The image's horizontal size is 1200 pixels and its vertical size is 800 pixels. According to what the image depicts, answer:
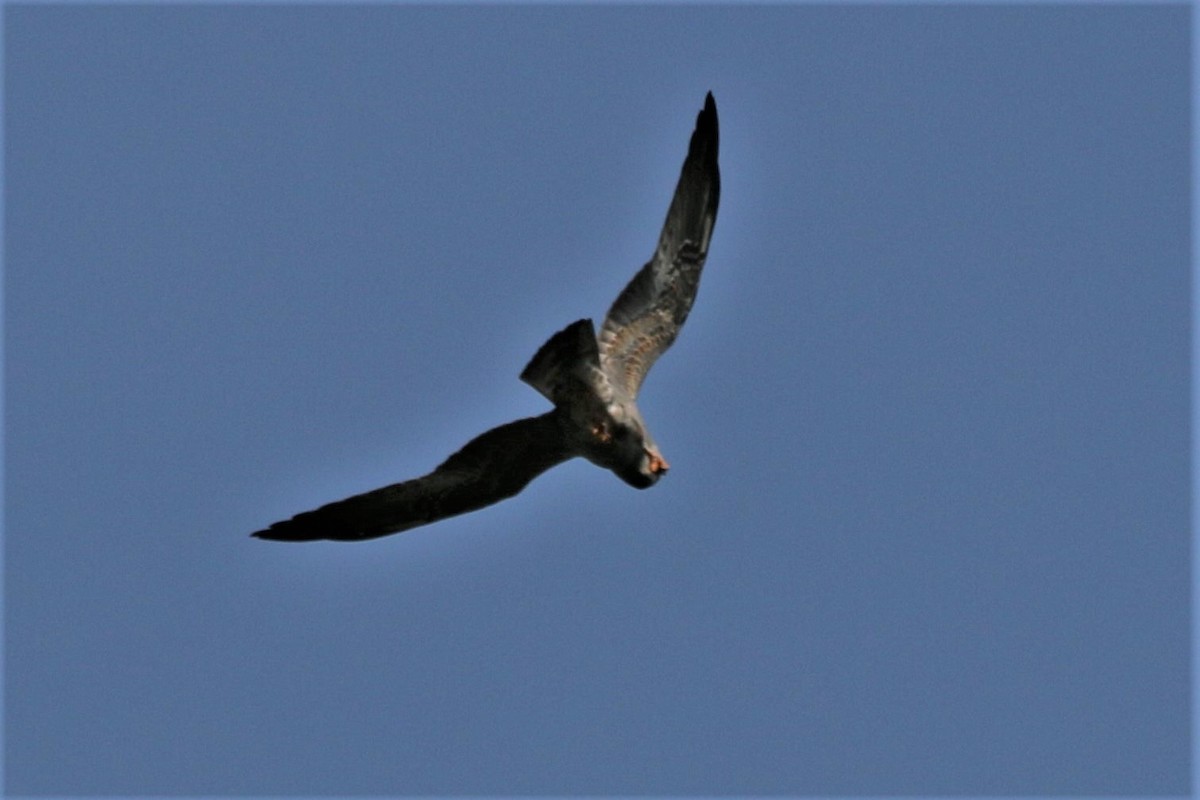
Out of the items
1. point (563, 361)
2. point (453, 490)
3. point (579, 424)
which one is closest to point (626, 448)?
point (579, 424)

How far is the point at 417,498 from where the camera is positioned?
50.9 feet

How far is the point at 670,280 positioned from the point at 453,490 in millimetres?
2863

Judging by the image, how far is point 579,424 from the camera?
15070 millimetres

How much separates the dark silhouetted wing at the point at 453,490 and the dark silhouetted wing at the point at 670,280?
98 cm

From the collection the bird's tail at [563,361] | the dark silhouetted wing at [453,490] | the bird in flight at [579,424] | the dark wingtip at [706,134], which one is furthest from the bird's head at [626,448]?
the dark wingtip at [706,134]

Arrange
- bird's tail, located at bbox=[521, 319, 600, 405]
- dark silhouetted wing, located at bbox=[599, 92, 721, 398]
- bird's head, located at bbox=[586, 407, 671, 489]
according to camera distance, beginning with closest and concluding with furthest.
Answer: bird's tail, located at bbox=[521, 319, 600, 405] → bird's head, located at bbox=[586, 407, 671, 489] → dark silhouetted wing, located at bbox=[599, 92, 721, 398]

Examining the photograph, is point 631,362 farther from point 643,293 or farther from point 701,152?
point 701,152

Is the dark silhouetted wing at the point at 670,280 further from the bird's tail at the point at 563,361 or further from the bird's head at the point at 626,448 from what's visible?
the bird's tail at the point at 563,361

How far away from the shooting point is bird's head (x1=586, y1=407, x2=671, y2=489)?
49.3ft

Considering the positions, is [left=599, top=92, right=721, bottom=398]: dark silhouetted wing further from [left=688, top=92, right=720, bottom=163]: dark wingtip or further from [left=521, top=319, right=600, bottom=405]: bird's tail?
[left=521, top=319, right=600, bottom=405]: bird's tail

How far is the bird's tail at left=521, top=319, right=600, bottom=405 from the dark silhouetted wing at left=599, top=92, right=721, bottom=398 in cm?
99

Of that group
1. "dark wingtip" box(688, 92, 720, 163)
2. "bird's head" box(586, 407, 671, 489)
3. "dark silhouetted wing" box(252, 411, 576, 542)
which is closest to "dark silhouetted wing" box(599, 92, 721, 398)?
"dark wingtip" box(688, 92, 720, 163)

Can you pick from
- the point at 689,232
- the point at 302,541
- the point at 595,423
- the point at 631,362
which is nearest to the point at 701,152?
the point at 689,232

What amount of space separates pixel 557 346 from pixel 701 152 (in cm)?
339
